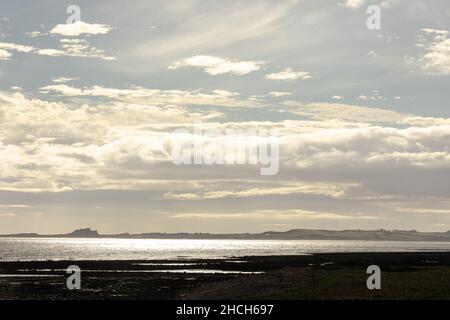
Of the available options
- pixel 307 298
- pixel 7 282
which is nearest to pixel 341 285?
pixel 307 298

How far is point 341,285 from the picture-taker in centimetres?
5453

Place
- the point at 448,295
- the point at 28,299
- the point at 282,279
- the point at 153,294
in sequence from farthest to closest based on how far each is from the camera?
the point at 282,279 → the point at 153,294 → the point at 28,299 → the point at 448,295

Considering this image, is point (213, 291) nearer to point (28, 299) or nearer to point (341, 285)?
point (341, 285)

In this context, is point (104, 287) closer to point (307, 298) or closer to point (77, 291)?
point (77, 291)

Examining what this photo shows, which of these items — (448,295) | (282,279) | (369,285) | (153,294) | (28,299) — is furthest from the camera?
(282,279)

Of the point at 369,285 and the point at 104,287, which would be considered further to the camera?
the point at 104,287

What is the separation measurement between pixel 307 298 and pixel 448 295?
10848 mm

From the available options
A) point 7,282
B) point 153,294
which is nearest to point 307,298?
point 153,294
